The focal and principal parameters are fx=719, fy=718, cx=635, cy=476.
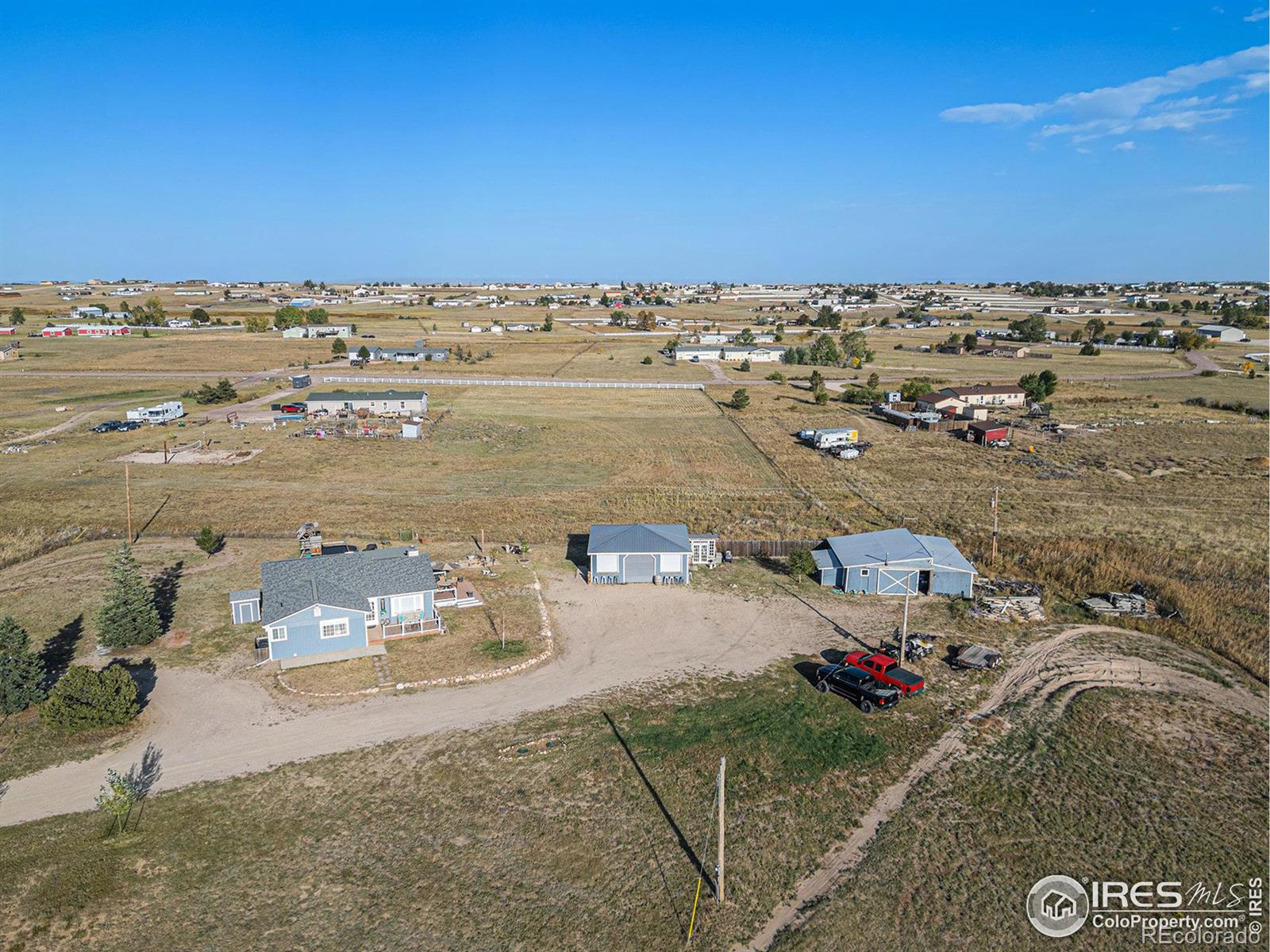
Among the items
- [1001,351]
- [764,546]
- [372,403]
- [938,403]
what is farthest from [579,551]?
[1001,351]

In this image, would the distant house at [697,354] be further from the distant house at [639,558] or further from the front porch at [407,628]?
the front porch at [407,628]

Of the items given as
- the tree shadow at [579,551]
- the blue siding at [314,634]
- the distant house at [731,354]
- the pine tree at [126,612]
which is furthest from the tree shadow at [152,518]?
the distant house at [731,354]

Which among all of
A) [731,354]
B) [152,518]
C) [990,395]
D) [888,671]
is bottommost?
[888,671]

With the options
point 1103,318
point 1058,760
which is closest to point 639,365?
point 1058,760

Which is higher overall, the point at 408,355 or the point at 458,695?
the point at 408,355

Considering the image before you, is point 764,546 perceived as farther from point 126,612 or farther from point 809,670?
point 126,612

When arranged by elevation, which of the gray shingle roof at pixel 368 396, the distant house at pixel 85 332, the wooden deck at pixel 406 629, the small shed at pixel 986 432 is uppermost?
the distant house at pixel 85 332

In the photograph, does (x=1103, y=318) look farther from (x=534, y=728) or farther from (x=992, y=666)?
(x=534, y=728)
